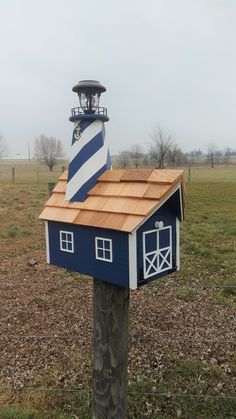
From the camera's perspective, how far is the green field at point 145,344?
11.3 ft

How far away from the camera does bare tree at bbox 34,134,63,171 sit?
58781 millimetres

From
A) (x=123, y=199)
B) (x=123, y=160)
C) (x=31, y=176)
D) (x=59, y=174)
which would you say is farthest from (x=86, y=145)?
(x=123, y=160)

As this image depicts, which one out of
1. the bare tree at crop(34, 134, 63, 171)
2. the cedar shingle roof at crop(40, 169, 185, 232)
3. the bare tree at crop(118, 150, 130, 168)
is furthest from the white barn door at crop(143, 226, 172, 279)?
the bare tree at crop(34, 134, 63, 171)

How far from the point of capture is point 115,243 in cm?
224

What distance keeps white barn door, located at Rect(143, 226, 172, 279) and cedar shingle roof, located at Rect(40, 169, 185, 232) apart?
235 mm

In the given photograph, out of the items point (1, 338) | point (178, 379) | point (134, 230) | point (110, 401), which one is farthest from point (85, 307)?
point (134, 230)

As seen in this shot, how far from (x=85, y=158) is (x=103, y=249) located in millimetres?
698

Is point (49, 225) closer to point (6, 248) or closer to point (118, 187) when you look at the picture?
point (118, 187)

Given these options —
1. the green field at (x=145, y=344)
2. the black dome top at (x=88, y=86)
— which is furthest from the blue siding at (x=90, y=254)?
the green field at (x=145, y=344)

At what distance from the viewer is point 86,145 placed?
8.21 feet

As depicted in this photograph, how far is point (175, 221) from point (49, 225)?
1017mm

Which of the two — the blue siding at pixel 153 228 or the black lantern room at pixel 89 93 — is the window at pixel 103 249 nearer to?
the blue siding at pixel 153 228

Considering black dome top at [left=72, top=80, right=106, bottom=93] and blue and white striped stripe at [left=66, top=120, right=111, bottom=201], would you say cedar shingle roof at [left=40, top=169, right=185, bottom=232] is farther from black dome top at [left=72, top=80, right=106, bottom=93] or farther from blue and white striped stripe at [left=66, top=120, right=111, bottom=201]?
black dome top at [left=72, top=80, right=106, bottom=93]

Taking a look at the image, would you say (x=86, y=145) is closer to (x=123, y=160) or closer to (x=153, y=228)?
(x=153, y=228)
